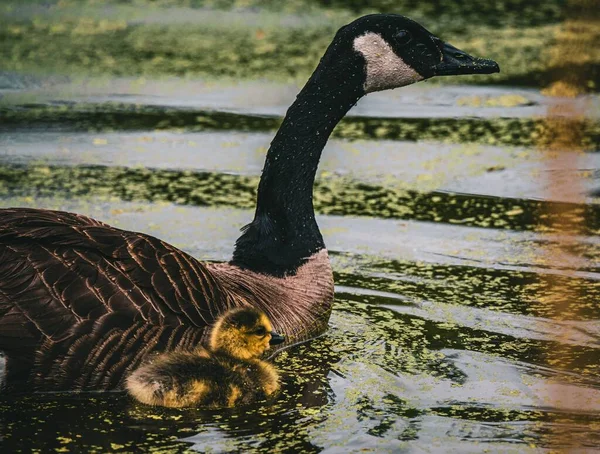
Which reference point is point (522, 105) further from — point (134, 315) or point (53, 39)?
point (134, 315)

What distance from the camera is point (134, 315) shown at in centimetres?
606

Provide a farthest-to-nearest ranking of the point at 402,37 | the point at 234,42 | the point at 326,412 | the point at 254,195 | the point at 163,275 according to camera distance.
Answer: the point at 234,42, the point at 254,195, the point at 402,37, the point at 163,275, the point at 326,412

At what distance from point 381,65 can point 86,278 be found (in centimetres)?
242

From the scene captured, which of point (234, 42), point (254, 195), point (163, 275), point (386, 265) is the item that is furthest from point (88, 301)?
point (234, 42)

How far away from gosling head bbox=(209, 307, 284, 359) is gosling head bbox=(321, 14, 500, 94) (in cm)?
189

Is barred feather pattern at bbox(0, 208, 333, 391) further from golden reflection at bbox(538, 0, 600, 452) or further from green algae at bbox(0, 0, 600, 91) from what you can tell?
green algae at bbox(0, 0, 600, 91)

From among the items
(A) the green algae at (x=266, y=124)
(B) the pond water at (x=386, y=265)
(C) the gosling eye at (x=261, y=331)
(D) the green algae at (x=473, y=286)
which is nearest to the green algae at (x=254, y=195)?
(B) the pond water at (x=386, y=265)

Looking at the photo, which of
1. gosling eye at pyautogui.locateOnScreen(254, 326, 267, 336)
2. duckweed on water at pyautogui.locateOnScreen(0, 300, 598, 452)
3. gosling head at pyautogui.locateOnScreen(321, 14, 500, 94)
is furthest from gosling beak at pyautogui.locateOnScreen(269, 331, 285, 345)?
gosling head at pyautogui.locateOnScreen(321, 14, 500, 94)

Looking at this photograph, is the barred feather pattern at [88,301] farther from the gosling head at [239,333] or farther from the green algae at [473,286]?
the green algae at [473,286]

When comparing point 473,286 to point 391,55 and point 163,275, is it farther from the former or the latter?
point 163,275

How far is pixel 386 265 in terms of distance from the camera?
8.38 m

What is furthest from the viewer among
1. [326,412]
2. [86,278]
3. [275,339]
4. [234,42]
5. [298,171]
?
[234,42]

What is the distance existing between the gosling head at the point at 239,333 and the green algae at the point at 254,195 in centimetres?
322

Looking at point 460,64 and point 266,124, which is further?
point 266,124
